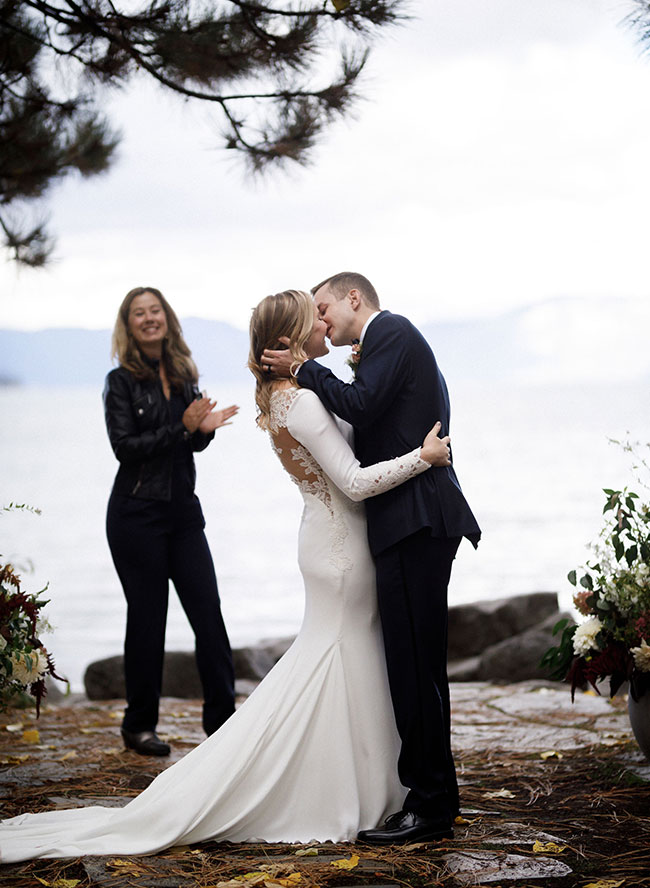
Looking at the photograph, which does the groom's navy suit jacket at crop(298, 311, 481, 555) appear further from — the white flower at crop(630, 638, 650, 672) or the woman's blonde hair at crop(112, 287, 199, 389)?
the woman's blonde hair at crop(112, 287, 199, 389)

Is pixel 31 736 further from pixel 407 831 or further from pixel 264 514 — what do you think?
pixel 264 514

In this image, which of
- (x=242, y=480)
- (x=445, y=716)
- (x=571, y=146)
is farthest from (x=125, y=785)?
(x=571, y=146)

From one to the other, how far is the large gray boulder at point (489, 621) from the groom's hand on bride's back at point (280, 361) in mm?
4439

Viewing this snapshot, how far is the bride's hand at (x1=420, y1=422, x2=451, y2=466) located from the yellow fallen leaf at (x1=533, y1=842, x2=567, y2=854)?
1.22 m

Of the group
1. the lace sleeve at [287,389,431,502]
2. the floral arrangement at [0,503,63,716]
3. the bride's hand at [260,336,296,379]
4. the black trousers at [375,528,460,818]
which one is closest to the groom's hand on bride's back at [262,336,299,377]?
the bride's hand at [260,336,296,379]


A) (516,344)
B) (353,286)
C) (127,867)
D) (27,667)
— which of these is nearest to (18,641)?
(27,667)

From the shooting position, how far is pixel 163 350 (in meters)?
4.91

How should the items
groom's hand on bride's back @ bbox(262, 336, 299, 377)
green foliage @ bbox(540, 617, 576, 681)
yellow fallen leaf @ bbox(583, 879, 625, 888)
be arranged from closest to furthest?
1. yellow fallen leaf @ bbox(583, 879, 625, 888)
2. groom's hand on bride's back @ bbox(262, 336, 299, 377)
3. green foliage @ bbox(540, 617, 576, 681)

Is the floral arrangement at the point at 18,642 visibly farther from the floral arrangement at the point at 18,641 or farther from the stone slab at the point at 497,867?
the stone slab at the point at 497,867

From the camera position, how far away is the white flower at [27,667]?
144 inches

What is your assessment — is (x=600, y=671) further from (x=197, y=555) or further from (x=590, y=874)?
(x=197, y=555)

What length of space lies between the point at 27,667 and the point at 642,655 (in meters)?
2.27

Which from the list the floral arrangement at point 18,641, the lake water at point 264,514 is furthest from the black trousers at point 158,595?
the floral arrangement at point 18,641

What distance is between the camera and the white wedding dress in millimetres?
3107
